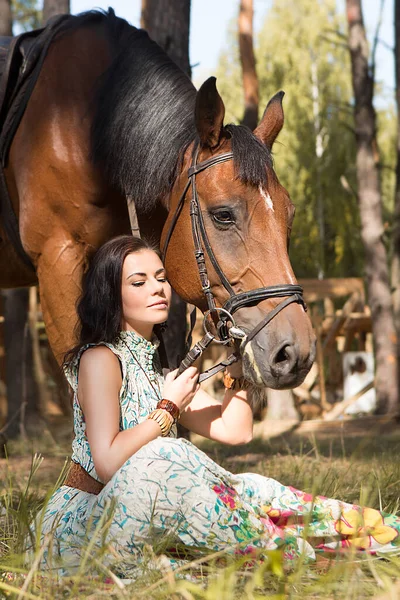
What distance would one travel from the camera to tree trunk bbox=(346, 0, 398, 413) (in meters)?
8.37

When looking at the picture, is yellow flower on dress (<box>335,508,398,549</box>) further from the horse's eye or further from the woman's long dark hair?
the horse's eye

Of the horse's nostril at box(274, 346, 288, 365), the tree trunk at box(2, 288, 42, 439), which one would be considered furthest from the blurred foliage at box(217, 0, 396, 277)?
the horse's nostril at box(274, 346, 288, 365)

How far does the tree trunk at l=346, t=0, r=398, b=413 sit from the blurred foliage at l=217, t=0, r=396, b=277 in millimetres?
10048

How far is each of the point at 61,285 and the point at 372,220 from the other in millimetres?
5787

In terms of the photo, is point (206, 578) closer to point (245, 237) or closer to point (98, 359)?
point (98, 359)

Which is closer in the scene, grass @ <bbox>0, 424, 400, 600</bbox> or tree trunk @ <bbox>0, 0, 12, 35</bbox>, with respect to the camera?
grass @ <bbox>0, 424, 400, 600</bbox>

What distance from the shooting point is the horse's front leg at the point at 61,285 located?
3.50m

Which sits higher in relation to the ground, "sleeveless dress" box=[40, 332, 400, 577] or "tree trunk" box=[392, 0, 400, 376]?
"tree trunk" box=[392, 0, 400, 376]

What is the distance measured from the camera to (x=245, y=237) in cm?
275

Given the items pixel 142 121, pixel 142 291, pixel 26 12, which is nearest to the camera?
pixel 142 291

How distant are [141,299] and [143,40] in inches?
66.1

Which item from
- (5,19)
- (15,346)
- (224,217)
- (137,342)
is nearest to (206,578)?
(137,342)

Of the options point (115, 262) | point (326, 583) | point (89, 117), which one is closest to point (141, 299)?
point (115, 262)

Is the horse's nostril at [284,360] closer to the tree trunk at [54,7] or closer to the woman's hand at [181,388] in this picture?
the woman's hand at [181,388]
